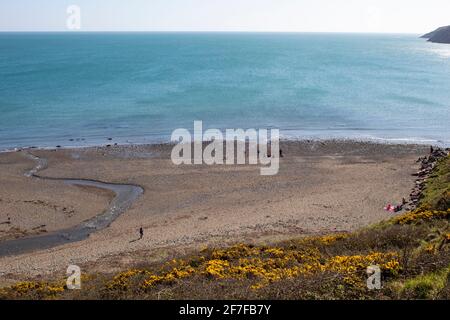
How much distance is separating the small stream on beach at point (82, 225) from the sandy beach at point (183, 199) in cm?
63

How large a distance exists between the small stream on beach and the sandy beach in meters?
0.63

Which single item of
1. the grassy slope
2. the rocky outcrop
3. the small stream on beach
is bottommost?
the small stream on beach

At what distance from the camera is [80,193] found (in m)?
38.3

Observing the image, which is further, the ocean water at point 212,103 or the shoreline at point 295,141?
the ocean water at point 212,103

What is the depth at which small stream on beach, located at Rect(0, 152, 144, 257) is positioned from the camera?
2862 cm

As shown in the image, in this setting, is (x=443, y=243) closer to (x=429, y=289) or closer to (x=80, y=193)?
(x=429, y=289)

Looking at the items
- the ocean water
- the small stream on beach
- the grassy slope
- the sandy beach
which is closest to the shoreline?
the ocean water

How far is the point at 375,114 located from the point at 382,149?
2288cm

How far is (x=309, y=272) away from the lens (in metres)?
15.1

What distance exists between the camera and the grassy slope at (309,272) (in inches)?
495

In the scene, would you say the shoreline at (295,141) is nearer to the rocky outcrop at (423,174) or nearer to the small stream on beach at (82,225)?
the small stream on beach at (82,225)

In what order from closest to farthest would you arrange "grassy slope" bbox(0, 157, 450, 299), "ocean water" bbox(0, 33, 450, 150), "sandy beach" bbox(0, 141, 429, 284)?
"grassy slope" bbox(0, 157, 450, 299)
"sandy beach" bbox(0, 141, 429, 284)
"ocean water" bbox(0, 33, 450, 150)

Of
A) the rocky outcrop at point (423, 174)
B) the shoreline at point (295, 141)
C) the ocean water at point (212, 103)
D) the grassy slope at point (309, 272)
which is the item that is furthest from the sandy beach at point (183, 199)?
the ocean water at point (212, 103)

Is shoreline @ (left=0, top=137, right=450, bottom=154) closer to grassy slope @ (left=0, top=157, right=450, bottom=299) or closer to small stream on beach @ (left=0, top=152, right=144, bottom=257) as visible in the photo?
small stream on beach @ (left=0, top=152, right=144, bottom=257)
